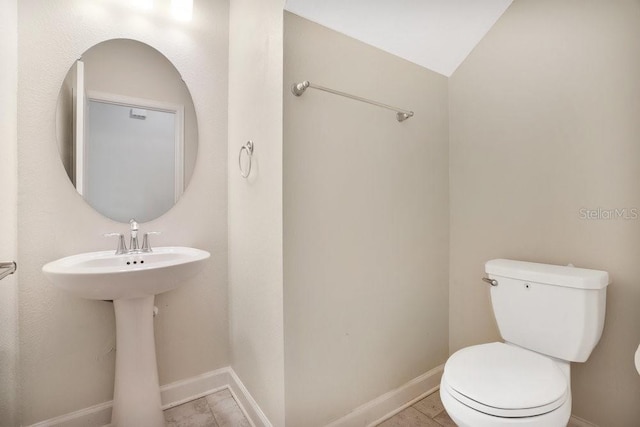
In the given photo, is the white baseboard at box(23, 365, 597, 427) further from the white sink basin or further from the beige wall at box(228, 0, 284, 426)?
the white sink basin

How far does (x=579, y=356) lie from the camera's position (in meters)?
1.18

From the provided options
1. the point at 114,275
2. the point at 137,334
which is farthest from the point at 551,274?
the point at 137,334

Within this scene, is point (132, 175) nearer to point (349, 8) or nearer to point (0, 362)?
point (0, 362)

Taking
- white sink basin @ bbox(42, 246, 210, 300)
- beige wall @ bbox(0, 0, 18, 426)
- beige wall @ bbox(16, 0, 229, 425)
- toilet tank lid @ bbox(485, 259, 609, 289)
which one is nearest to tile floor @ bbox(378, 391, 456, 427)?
toilet tank lid @ bbox(485, 259, 609, 289)

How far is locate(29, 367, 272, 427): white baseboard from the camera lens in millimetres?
1404

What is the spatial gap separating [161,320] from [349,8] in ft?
5.81

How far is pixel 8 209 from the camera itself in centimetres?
128

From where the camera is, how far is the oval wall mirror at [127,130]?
1.42 m

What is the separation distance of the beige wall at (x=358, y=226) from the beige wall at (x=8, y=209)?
1.15 metres

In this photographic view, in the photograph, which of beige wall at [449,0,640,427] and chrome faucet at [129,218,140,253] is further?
chrome faucet at [129,218,140,253]

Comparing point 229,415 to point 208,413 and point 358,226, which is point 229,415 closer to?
point 208,413

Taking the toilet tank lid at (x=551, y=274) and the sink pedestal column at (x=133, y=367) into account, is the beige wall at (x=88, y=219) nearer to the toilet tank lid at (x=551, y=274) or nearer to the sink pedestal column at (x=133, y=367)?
the sink pedestal column at (x=133, y=367)

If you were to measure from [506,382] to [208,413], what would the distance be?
138 cm

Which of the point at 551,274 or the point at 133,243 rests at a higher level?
the point at 133,243
